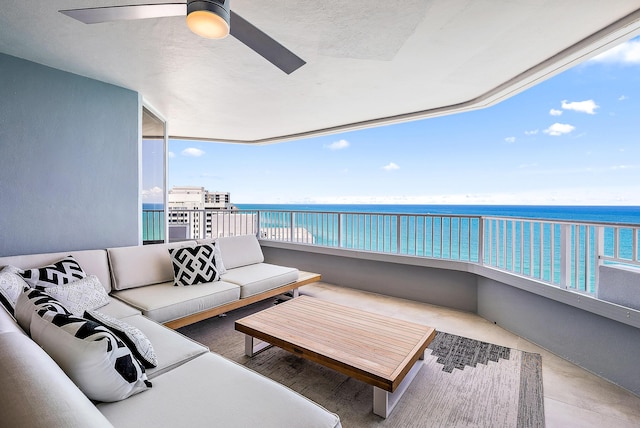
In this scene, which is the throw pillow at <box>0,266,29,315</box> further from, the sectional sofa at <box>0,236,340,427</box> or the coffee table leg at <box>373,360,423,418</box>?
the coffee table leg at <box>373,360,423,418</box>

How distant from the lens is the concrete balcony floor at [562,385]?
1.73 meters

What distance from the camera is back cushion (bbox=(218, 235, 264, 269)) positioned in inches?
145

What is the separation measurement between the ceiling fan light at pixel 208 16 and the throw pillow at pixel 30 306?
1.55 m

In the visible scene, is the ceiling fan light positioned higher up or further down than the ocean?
higher up

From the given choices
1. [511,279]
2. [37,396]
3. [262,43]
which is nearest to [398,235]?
[511,279]

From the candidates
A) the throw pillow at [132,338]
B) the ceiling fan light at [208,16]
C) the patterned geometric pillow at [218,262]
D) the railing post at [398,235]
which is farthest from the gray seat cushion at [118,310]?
the railing post at [398,235]

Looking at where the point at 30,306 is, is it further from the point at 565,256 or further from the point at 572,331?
the point at 565,256

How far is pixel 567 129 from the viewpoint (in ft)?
39.7

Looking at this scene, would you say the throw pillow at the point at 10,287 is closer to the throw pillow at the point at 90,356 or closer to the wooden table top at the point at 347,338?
the throw pillow at the point at 90,356

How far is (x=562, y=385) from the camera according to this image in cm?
204

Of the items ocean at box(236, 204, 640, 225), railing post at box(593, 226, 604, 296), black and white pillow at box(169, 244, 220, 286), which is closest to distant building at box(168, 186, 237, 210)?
ocean at box(236, 204, 640, 225)

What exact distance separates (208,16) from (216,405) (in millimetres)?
1803

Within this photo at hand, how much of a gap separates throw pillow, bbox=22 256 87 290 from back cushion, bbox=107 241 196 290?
1.09 feet

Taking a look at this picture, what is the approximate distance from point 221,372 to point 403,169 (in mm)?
14371
